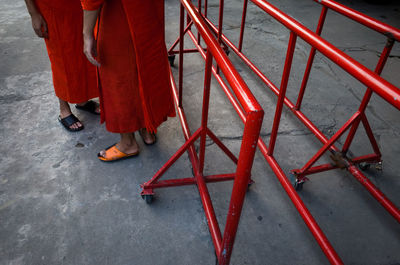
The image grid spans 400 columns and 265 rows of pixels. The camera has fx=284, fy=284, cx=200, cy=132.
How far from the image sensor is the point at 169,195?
184cm

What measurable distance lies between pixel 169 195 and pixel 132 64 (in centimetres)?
85

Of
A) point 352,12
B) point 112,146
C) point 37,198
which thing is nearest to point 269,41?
point 352,12

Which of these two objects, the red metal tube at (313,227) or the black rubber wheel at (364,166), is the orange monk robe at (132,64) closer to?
the red metal tube at (313,227)

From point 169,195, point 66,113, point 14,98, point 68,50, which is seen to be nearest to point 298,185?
point 169,195

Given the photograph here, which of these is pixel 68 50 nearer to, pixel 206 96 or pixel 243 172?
pixel 206 96

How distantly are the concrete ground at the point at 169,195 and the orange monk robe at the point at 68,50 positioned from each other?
15.4 inches

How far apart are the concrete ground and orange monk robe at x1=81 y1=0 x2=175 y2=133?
439 millimetres

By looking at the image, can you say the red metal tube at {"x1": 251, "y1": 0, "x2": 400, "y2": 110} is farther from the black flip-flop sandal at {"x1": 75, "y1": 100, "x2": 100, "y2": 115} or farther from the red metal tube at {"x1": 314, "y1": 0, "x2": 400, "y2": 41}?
the black flip-flop sandal at {"x1": 75, "y1": 100, "x2": 100, "y2": 115}

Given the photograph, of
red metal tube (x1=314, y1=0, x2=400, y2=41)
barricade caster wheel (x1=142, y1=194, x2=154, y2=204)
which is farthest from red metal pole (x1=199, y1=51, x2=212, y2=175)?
red metal tube (x1=314, y1=0, x2=400, y2=41)

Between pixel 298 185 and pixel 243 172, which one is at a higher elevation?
pixel 243 172

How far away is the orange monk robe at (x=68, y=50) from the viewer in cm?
179

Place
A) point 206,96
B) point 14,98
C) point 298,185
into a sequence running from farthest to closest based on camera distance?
1. point 14,98
2. point 298,185
3. point 206,96

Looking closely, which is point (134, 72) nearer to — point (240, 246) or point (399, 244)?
point (240, 246)

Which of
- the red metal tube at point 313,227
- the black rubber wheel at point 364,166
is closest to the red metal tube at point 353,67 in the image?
the red metal tube at point 313,227
